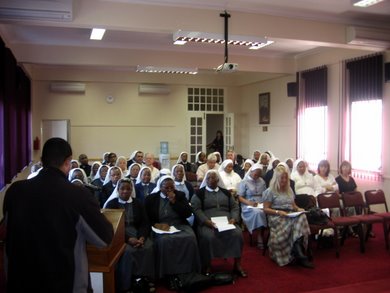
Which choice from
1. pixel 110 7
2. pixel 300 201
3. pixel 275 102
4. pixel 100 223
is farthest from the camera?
pixel 275 102

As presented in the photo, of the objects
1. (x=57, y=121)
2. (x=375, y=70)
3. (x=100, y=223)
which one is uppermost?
(x=375, y=70)

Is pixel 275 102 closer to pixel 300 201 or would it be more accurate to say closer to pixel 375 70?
pixel 375 70

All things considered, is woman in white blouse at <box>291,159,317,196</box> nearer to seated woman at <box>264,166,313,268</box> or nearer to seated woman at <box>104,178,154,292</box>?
seated woman at <box>264,166,313,268</box>

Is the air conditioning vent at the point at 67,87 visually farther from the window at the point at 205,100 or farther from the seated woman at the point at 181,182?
the seated woman at the point at 181,182

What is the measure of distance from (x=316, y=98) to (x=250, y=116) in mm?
3523

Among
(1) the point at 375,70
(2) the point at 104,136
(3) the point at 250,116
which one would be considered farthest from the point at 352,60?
(2) the point at 104,136

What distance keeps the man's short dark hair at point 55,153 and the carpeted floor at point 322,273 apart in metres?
2.69

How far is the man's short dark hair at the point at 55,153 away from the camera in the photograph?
1876mm

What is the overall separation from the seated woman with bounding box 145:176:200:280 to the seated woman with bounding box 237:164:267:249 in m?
Result: 1.20

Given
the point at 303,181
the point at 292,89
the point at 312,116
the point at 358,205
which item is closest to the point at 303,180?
the point at 303,181

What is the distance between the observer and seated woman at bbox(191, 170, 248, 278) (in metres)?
4.45

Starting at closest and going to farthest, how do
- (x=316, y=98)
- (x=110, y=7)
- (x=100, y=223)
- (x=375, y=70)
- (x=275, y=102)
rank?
(x=100, y=223) < (x=110, y=7) < (x=375, y=70) < (x=316, y=98) < (x=275, y=102)

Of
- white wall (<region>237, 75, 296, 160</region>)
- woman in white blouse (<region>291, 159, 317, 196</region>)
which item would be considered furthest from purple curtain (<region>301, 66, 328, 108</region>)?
woman in white blouse (<region>291, 159, 317, 196</region>)

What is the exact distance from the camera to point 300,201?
5.61m
